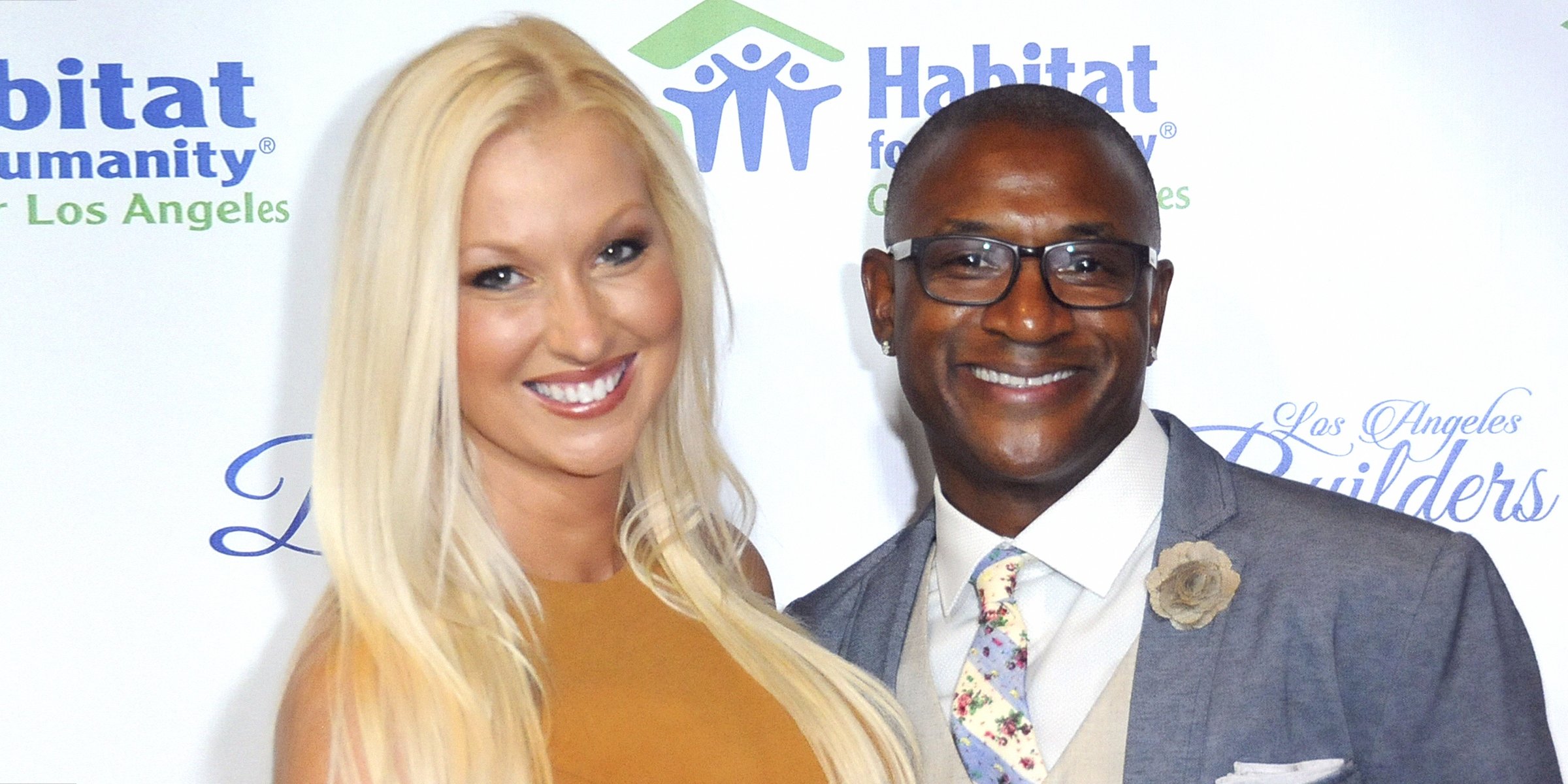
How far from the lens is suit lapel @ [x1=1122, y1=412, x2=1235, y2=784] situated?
6.46ft

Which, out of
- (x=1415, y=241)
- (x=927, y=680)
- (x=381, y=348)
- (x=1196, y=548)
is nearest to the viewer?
(x=381, y=348)

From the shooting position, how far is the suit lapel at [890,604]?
2318mm

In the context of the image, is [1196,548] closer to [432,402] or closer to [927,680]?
[927,680]

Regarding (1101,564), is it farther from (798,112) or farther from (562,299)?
(798,112)

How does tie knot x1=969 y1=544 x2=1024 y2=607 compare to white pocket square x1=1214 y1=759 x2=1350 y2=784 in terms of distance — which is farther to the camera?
tie knot x1=969 y1=544 x2=1024 y2=607

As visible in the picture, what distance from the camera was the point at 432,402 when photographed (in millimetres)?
1923

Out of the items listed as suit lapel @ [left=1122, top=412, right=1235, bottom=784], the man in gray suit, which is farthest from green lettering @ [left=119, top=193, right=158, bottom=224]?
suit lapel @ [left=1122, top=412, right=1235, bottom=784]

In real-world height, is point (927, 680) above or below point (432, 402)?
below

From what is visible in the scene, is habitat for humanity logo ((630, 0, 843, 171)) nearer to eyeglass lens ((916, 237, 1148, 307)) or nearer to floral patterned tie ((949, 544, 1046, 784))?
eyeglass lens ((916, 237, 1148, 307))

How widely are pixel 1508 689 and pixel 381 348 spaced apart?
4.56 ft

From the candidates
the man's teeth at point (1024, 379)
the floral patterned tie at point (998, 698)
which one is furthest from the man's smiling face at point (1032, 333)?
the floral patterned tie at point (998, 698)

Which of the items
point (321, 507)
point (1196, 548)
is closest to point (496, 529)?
point (321, 507)

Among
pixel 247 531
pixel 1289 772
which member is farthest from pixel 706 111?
pixel 1289 772

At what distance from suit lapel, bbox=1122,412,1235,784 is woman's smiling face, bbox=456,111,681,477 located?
710 mm
